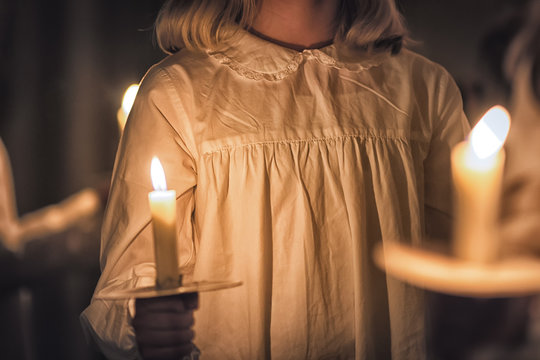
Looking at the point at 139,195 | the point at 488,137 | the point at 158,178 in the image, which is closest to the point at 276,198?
the point at 139,195

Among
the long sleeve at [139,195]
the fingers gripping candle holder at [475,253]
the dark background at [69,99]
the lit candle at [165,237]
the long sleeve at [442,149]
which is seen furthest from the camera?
the dark background at [69,99]

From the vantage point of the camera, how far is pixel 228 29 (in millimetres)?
747

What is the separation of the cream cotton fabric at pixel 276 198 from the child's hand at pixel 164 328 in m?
0.16

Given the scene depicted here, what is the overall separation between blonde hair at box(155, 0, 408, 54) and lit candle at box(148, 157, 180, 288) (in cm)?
41

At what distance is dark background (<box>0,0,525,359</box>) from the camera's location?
0.89m

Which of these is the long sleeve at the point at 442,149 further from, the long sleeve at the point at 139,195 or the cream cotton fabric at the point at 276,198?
the long sleeve at the point at 139,195

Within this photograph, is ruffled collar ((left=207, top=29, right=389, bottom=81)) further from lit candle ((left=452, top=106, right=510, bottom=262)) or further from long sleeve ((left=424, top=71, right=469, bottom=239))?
lit candle ((left=452, top=106, right=510, bottom=262))

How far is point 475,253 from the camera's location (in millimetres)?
257

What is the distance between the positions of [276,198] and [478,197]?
44cm

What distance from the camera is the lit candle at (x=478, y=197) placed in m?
0.26

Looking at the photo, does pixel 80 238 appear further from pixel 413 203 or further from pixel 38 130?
pixel 413 203

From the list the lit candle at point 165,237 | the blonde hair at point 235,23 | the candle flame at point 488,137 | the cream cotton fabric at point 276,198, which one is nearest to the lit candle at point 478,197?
the candle flame at point 488,137

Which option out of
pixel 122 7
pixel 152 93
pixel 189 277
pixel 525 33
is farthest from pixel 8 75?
pixel 525 33

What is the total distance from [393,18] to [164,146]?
1.36ft
